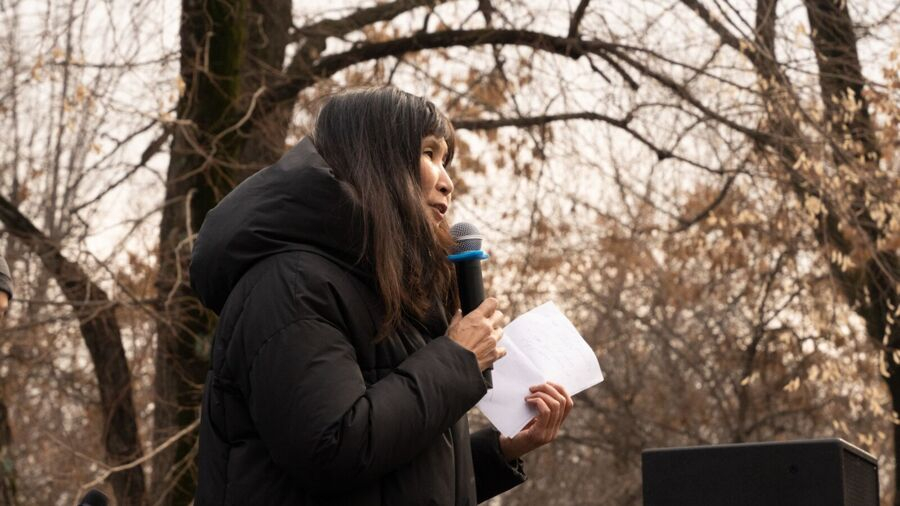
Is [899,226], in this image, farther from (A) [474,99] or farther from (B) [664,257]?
(B) [664,257]

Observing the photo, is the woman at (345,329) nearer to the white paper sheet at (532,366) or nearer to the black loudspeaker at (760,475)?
the white paper sheet at (532,366)

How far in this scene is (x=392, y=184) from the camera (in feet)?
7.91

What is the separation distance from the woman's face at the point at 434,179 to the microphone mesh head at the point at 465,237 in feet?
0.14

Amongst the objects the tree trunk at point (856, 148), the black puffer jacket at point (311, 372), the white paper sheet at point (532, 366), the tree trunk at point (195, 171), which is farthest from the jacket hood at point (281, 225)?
the tree trunk at point (856, 148)

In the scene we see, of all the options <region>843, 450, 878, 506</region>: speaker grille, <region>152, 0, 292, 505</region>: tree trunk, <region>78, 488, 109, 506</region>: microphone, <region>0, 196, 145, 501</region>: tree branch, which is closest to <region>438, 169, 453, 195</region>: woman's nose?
<region>78, 488, 109, 506</region>: microphone

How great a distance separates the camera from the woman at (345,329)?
84.8 inches

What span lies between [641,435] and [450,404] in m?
14.5

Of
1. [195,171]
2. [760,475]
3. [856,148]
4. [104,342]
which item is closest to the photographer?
[760,475]

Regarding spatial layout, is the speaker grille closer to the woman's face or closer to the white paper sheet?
the white paper sheet

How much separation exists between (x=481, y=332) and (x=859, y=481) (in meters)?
1.29

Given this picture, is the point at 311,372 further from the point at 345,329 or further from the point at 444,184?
the point at 444,184

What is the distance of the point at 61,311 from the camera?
8656mm

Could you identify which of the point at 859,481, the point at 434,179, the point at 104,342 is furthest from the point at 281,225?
the point at 104,342

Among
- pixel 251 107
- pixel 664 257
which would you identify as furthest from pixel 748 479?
pixel 664 257
